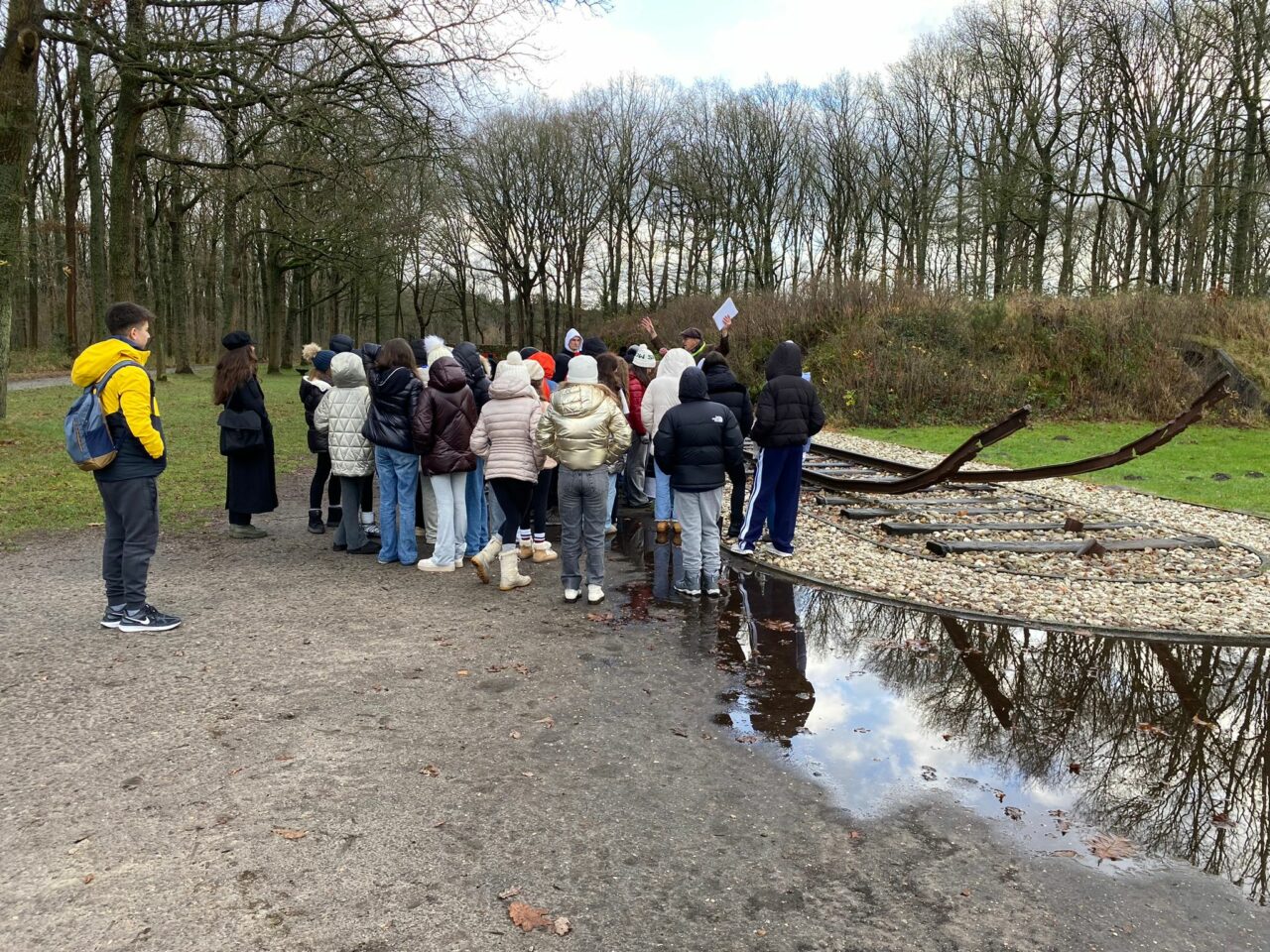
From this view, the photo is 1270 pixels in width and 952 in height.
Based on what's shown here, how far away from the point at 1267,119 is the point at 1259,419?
12986 millimetres

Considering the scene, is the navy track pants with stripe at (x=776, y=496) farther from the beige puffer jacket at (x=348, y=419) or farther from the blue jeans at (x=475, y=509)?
the beige puffer jacket at (x=348, y=419)

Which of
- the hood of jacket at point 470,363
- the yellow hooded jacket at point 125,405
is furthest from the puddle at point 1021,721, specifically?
the yellow hooded jacket at point 125,405

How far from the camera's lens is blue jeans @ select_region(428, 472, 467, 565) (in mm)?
7883

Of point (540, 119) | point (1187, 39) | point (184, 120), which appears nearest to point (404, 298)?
point (540, 119)

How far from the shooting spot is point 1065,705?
5.20m

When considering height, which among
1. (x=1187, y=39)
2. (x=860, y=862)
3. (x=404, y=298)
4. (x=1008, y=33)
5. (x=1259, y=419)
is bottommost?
(x=860, y=862)

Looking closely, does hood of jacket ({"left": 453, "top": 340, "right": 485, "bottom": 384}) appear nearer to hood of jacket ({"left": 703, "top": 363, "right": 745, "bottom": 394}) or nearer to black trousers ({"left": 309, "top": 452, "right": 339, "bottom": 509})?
black trousers ({"left": 309, "top": 452, "right": 339, "bottom": 509})

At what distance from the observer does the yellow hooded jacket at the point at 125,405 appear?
562 cm

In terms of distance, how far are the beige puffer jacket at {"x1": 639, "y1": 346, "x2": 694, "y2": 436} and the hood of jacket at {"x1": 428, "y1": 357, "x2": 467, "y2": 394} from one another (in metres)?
2.30

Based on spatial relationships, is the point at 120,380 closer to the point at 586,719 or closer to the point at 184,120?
the point at 586,719

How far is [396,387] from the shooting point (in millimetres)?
7887

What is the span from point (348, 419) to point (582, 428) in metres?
2.62

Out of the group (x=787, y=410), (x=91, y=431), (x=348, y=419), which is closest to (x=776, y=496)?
(x=787, y=410)

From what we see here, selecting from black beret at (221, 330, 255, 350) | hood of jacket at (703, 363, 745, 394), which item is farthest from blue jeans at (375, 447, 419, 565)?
hood of jacket at (703, 363, 745, 394)
